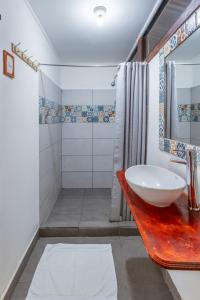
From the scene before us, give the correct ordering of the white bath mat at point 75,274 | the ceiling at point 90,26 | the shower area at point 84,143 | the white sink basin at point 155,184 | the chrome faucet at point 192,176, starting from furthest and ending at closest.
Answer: the shower area at point 84,143 → the ceiling at point 90,26 → the white bath mat at point 75,274 → the chrome faucet at point 192,176 → the white sink basin at point 155,184

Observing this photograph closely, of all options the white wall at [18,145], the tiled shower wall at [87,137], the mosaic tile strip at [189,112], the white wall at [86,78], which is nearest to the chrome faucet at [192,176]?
the mosaic tile strip at [189,112]

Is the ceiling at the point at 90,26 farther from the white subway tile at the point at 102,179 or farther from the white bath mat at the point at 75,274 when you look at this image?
the white bath mat at the point at 75,274

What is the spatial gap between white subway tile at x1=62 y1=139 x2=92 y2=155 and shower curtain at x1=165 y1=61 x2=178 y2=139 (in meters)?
2.44

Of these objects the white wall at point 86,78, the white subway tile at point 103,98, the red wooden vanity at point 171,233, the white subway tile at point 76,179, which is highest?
the white wall at point 86,78

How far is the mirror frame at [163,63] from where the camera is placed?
1.48m

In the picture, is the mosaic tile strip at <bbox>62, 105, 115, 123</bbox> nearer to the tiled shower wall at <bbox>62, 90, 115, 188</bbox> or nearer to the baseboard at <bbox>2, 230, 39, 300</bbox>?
the tiled shower wall at <bbox>62, 90, 115, 188</bbox>

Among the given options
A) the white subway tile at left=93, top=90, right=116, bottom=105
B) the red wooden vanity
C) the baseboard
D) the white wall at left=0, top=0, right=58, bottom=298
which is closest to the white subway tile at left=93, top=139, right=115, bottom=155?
the white subway tile at left=93, top=90, right=116, bottom=105

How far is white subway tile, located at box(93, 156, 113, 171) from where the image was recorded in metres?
4.38

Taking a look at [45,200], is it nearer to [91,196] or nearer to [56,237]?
[56,237]

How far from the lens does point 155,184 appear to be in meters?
1.74

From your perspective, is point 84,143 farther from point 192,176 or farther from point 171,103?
point 192,176

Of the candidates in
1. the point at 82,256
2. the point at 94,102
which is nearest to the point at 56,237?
the point at 82,256

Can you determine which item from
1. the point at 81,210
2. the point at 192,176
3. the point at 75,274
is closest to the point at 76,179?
the point at 81,210

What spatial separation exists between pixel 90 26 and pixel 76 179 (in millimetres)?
2560
